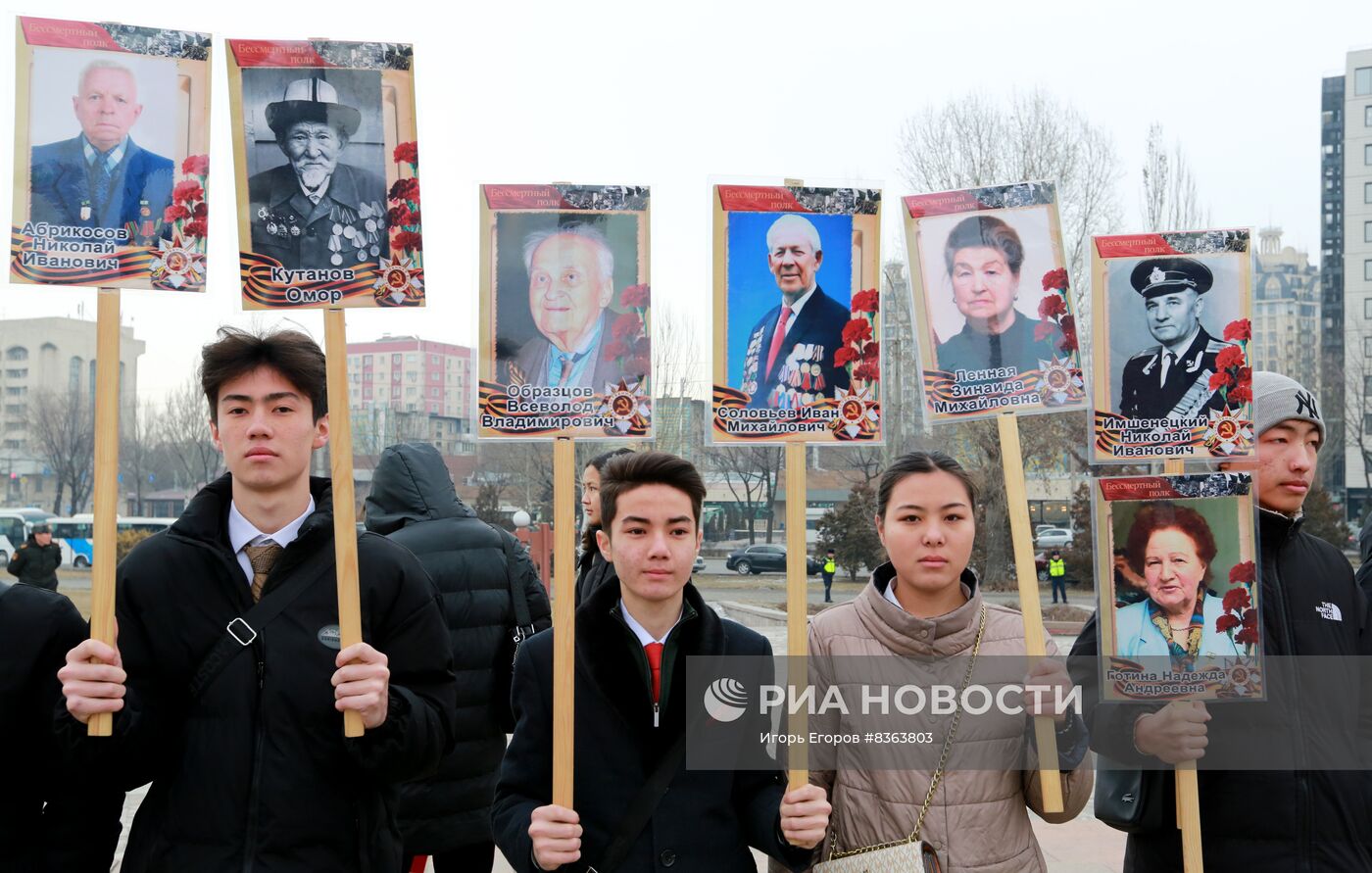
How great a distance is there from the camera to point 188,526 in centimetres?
274

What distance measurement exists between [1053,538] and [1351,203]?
43086 millimetres

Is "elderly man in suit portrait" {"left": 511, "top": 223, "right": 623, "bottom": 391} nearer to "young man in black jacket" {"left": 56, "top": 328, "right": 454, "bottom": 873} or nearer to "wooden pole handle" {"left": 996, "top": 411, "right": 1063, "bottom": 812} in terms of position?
"young man in black jacket" {"left": 56, "top": 328, "right": 454, "bottom": 873}

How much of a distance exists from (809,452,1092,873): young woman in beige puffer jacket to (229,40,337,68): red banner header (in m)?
1.96

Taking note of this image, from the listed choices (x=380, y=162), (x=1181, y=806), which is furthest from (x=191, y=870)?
(x=1181, y=806)

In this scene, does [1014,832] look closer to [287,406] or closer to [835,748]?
[835,748]

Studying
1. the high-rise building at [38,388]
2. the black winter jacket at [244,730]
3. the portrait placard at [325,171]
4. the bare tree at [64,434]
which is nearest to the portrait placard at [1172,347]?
the portrait placard at [325,171]

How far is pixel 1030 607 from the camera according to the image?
10.2ft

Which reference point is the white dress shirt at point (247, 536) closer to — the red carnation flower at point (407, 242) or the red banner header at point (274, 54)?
the red carnation flower at point (407, 242)

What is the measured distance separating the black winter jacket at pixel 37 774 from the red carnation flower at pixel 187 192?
1028 mm

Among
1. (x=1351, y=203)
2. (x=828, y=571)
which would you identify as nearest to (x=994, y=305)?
(x=828, y=571)

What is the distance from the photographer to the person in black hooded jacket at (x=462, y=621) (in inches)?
172

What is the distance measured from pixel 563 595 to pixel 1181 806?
1.83m

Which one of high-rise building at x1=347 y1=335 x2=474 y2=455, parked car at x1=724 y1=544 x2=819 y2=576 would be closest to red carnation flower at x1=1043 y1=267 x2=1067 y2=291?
parked car at x1=724 y1=544 x2=819 y2=576

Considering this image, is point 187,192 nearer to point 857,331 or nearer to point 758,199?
point 758,199
